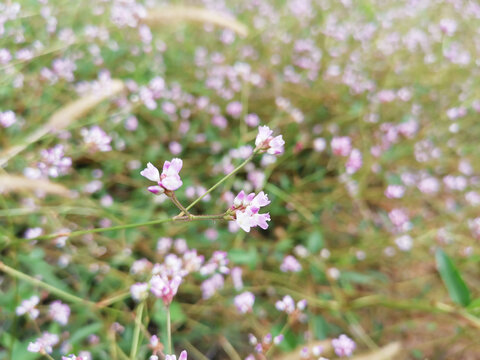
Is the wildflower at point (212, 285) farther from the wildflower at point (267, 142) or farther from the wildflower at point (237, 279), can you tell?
the wildflower at point (267, 142)

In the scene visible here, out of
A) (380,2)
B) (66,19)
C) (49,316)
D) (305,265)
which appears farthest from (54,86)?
(380,2)

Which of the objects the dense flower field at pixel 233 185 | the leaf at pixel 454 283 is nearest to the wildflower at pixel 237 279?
the dense flower field at pixel 233 185

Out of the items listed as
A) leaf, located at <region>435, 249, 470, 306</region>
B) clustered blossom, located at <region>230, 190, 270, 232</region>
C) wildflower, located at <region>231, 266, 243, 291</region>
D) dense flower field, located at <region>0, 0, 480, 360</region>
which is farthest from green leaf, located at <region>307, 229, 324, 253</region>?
clustered blossom, located at <region>230, 190, 270, 232</region>

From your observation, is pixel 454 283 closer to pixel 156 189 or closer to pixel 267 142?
pixel 267 142

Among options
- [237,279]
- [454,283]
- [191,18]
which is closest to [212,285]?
[237,279]

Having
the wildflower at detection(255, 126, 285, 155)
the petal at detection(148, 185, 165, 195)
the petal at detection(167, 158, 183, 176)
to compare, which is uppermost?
the wildflower at detection(255, 126, 285, 155)

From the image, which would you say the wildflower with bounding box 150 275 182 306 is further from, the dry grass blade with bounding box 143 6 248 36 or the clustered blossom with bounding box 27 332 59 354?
the dry grass blade with bounding box 143 6 248 36

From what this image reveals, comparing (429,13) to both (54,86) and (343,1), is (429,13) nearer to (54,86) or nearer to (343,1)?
(343,1)
